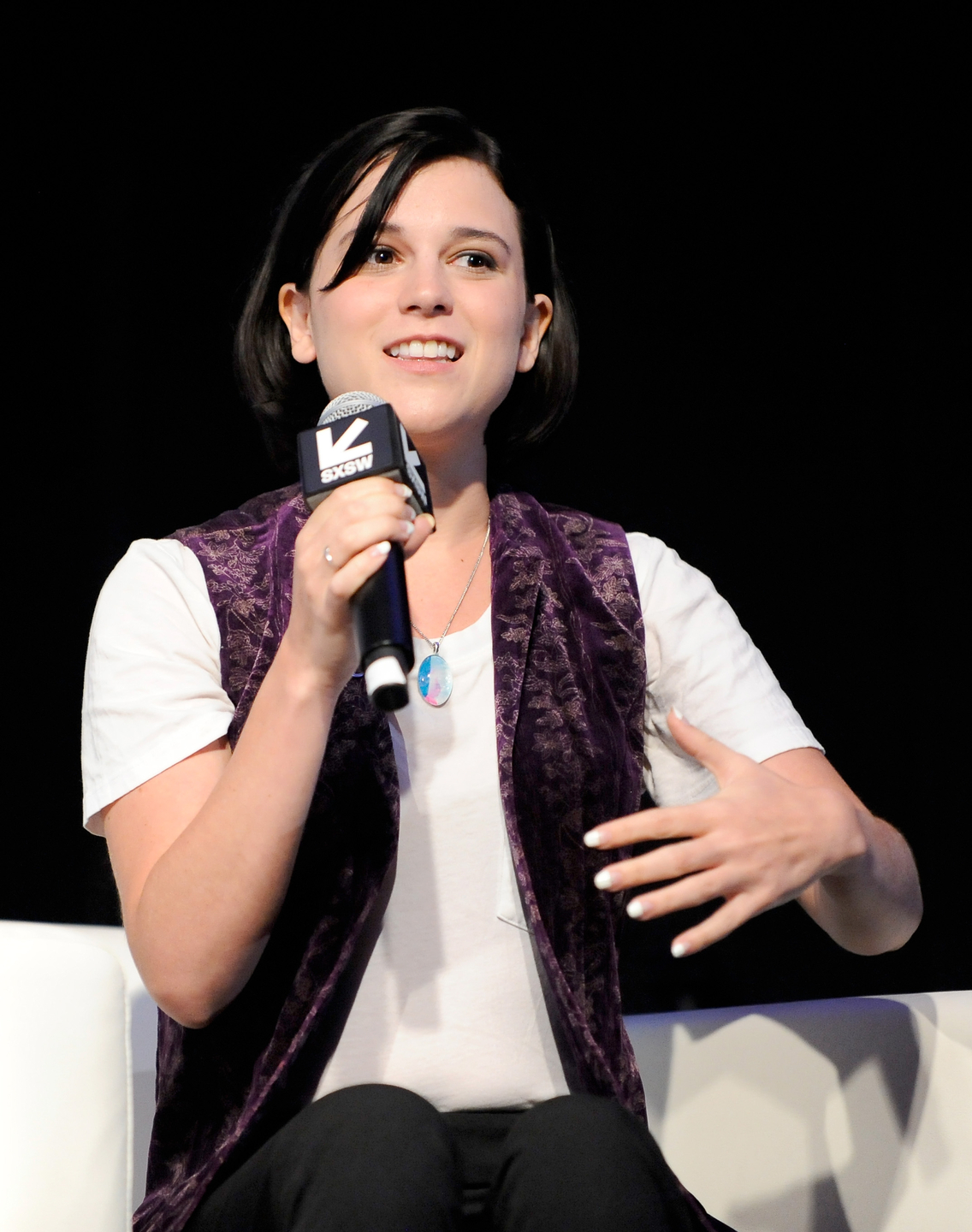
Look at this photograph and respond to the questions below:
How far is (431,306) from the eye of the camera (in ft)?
3.54

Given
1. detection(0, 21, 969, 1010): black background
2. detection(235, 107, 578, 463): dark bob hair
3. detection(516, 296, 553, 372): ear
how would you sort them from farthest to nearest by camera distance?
detection(0, 21, 969, 1010): black background, detection(516, 296, 553, 372): ear, detection(235, 107, 578, 463): dark bob hair

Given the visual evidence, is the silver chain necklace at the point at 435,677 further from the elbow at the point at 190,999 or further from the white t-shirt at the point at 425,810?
the elbow at the point at 190,999

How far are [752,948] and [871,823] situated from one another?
957 mm

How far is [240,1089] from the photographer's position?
3.19 ft

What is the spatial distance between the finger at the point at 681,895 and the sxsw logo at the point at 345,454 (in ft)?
1.02

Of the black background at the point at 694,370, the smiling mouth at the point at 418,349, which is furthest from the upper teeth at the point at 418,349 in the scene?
the black background at the point at 694,370

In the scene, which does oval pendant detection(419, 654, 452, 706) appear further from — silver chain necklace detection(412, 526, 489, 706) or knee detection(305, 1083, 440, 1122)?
knee detection(305, 1083, 440, 1122)

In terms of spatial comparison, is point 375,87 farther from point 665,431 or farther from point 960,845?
point 960,845

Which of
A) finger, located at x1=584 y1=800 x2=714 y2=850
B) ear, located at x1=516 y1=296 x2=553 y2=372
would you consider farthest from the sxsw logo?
ear, located at x1=516 y1=296 x2=553 y2=372

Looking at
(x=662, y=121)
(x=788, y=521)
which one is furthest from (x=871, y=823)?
(x=662, y=121)

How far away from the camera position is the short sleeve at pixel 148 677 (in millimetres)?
947

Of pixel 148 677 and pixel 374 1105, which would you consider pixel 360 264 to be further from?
pixel 374 1105

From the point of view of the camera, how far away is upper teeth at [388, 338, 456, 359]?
109cm

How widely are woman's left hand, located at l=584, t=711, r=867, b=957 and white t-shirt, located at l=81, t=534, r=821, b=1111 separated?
24 centimetres
